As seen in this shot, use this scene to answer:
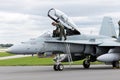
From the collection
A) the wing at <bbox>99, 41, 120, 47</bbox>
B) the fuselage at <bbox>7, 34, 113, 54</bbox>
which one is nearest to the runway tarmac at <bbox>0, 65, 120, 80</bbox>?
the fuselage at <bbox>7, 34, 113, 54</bbox>

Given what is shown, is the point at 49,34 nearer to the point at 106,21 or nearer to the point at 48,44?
the point at 48,44

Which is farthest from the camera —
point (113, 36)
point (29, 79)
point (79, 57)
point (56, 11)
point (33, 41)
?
point (113, 36)

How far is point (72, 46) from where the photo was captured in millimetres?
23469

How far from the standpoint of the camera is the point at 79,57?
25.4 m

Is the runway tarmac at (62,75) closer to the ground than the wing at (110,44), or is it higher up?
closer to the ground

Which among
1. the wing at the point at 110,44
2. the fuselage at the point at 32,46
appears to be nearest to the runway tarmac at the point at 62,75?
the fuselage at the point at 32,46

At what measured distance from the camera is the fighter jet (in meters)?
21.9

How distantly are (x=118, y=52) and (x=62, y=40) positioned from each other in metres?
3.73

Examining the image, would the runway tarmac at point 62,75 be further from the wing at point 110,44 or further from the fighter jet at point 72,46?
the wing at point 110,44

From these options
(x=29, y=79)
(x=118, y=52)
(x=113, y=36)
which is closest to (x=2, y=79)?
(x=29, y=79)

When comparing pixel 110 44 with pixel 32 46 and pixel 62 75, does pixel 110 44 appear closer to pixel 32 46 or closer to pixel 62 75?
pixel 32 46

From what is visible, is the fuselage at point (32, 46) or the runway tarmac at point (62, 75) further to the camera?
the fuselage at point (32, 46)

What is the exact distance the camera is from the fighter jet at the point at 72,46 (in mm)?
21891

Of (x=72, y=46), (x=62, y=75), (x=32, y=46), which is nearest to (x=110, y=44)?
(x=72, y=46)
